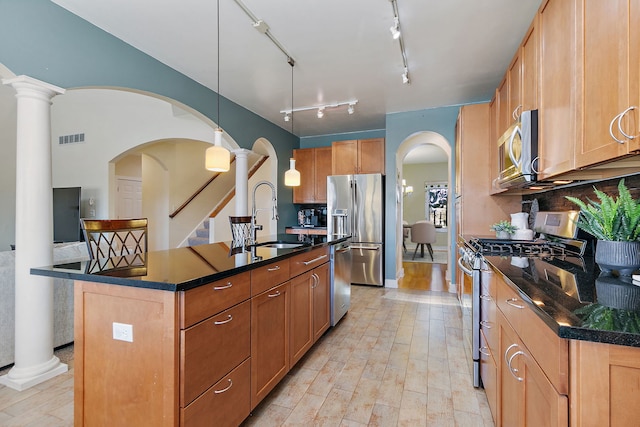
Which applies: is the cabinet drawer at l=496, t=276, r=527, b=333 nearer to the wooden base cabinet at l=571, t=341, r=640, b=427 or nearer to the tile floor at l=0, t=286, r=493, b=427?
the wooden base cabinet at l=571, t=341, r=640, b=427

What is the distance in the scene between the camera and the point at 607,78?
45.8 inches

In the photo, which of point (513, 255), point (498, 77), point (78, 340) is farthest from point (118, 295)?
point (498, 77)

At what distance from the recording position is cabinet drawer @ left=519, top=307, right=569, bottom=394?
30.9 inches

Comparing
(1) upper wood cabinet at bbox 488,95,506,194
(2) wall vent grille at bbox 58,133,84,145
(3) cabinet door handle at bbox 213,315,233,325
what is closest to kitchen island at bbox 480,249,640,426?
(3) cabinet door handle at bbox 213,315,233,325

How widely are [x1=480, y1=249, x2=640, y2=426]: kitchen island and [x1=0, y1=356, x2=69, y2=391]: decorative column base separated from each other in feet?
9.65

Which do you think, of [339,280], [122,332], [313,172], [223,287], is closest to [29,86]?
[122,332]

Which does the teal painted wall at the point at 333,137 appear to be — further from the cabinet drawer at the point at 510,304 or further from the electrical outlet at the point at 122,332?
the electrical outlet at the point at 122,332

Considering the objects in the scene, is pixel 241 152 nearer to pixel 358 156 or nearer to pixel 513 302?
pixel 358 156

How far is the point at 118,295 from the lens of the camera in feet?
4.33

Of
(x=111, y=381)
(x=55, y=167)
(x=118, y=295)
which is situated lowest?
(x=111, y=381)


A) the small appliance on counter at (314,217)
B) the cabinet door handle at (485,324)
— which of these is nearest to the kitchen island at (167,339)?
the cabinet door handle at (485,324)

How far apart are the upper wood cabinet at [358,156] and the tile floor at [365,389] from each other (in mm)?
2785

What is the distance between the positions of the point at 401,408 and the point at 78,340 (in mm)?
1800

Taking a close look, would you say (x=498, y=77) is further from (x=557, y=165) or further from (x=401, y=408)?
(x=401, y=408)
